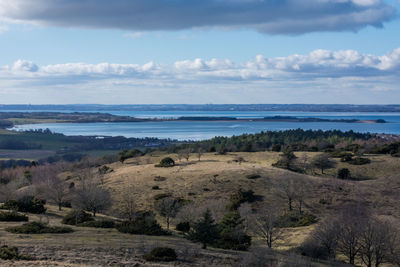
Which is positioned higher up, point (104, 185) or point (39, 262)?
point (39, 262)

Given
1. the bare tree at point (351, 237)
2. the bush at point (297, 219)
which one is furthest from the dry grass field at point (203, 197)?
the bare tree at point (351, 237)

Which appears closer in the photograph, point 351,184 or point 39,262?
point 39,262

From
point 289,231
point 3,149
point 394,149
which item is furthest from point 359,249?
point 3,149

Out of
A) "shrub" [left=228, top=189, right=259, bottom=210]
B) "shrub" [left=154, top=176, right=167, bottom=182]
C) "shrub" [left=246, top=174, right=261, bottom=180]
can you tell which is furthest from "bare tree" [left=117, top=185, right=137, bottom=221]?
"shrub" [left=246, top=174, right=261, bottom=180]

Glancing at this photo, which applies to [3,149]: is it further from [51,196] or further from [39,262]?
[39,262]

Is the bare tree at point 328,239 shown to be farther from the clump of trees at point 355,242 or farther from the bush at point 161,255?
the bush at point 161,255

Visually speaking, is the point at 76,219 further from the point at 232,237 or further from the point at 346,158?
the point at 346,158

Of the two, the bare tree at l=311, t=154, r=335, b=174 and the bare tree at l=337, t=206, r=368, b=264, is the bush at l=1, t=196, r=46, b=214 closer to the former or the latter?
the bare tree at l=337, t=206, r=368, b=264
